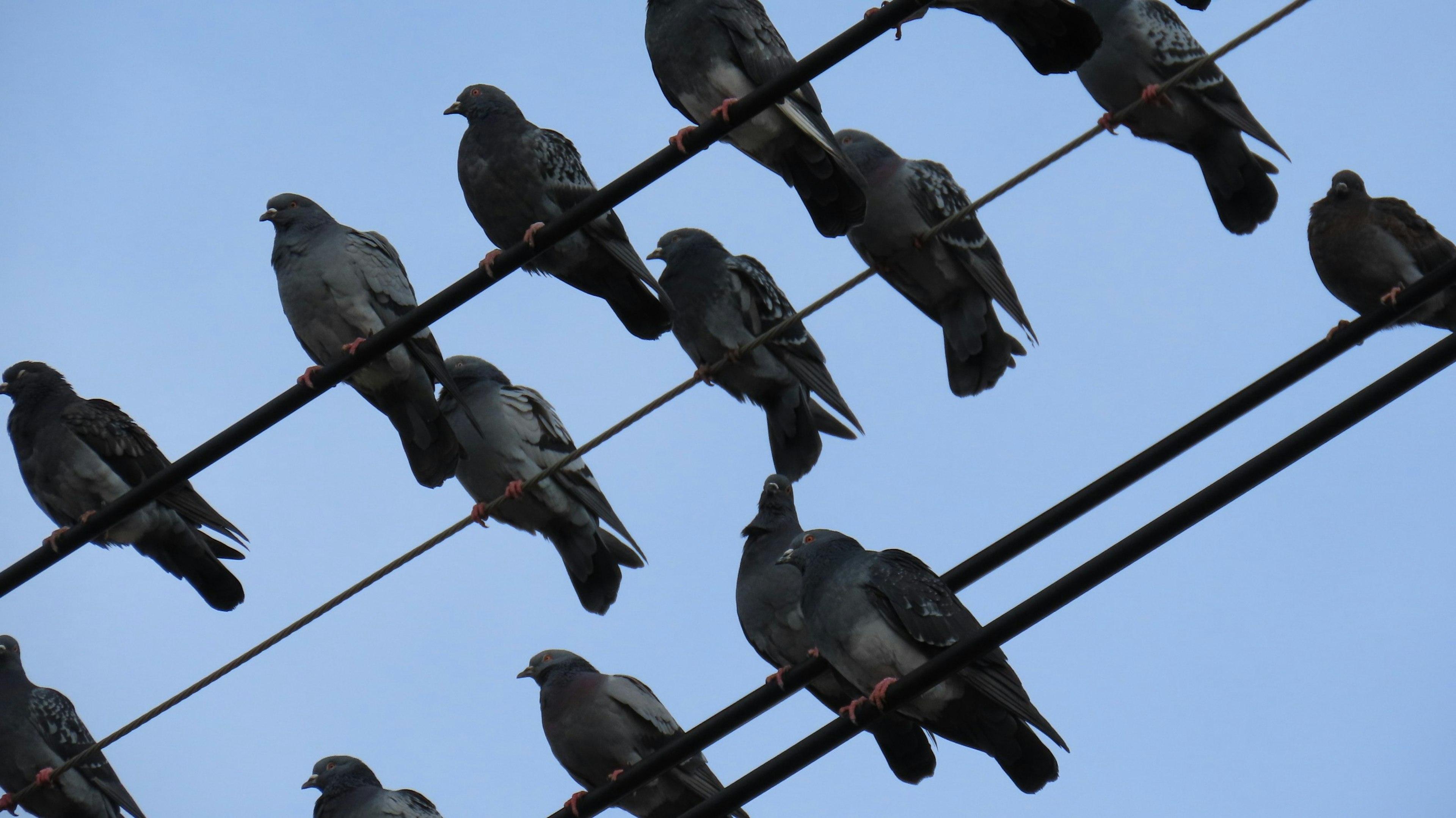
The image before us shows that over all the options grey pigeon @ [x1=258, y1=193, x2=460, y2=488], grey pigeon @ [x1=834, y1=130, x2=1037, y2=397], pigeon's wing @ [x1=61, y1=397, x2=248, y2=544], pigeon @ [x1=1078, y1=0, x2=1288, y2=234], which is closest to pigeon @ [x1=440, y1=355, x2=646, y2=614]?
grey pigeon @ [x1=258, y1=193, x2=460, y2=488]

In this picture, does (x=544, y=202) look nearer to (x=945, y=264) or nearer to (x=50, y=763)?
(x=945, y=264)

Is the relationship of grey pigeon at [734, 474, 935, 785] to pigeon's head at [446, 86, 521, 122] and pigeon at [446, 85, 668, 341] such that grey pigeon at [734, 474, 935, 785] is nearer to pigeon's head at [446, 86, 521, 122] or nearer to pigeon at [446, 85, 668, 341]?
pigeon at [446, 85, 668, 341]

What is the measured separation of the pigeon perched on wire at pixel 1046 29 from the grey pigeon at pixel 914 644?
6.53 feet

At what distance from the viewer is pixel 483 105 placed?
8758 millimetres

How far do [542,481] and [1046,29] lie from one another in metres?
3.68

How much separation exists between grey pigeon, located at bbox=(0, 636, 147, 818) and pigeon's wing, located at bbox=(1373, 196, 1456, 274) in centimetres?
674

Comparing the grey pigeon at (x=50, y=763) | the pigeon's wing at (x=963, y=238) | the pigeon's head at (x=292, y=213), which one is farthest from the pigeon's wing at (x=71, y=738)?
the pigeon's wing at (x=963, y=238)

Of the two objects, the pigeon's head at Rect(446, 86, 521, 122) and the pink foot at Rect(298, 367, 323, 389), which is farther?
the pigeon's head at Rect(446, 86, 521, 122)

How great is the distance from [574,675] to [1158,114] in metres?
3.97

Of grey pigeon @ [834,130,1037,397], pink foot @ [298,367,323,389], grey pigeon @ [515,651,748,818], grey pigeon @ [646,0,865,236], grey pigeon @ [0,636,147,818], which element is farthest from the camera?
grey pigeon @ [834,130,1037,397]

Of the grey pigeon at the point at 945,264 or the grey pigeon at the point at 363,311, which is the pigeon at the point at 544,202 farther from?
the grey pigeon at the point at 945,264

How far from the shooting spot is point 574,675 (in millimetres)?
8109

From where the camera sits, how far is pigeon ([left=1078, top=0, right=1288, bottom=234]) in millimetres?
8086

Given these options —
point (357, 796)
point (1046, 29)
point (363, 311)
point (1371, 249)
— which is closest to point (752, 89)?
point (1046, 29)
